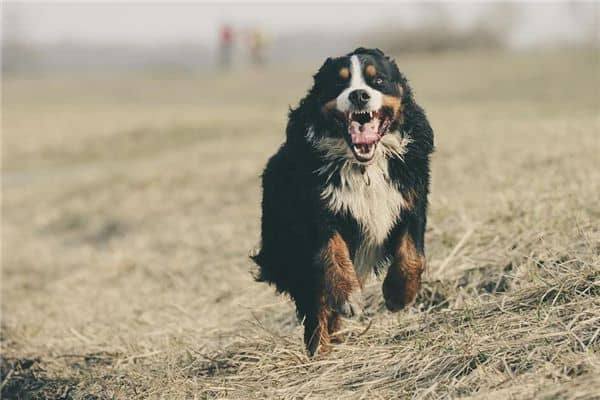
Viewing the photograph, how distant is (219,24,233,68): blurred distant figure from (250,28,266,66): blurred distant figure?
4.00 feet

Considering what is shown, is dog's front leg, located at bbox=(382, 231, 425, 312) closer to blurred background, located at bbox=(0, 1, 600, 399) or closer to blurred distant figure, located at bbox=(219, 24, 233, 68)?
blurred background, located at bbox=(0, 1, 600, 399)

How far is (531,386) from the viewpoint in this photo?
4031 mm

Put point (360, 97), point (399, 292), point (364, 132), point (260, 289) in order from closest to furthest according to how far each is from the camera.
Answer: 1. point (360, 97)
2. point (364, 132)
3. point (399, 292)
4. point (260, 289)

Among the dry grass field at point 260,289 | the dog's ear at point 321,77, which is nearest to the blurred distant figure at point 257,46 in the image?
the dry grass field at point 260,289

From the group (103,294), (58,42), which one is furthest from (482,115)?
(58,42)

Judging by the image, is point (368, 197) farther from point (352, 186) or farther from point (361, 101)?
point (361, 101)

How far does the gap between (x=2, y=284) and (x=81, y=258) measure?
1.07 meters

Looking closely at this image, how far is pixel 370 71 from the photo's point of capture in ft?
16.0

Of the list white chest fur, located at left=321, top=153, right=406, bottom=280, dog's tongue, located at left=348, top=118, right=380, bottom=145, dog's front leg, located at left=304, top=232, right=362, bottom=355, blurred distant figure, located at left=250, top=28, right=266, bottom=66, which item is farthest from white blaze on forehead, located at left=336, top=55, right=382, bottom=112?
blurred distant figure, located at left=250, top=28, right=266, bottom=66

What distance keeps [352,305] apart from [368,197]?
1.88 ft

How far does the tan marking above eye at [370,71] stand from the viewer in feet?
16.0

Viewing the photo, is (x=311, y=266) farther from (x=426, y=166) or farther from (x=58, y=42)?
(x=58, y=42)

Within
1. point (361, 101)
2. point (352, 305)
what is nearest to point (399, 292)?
point (352, 305)

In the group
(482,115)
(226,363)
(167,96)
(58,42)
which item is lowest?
(58,42)
